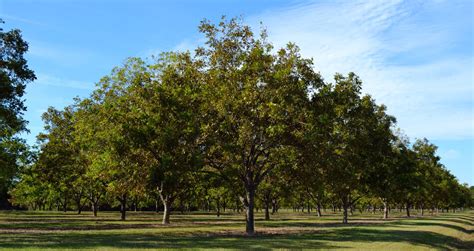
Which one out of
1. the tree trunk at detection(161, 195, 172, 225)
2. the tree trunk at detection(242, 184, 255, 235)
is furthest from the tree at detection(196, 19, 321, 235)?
the tree trunk at detection(161, 195, 172, 225)

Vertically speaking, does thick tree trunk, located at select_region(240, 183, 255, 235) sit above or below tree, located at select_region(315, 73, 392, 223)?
below

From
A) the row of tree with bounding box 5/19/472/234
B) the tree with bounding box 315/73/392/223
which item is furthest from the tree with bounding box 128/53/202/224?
the tree with bounding box 315/73/392/223

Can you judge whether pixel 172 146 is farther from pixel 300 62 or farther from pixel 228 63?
pixel 300 62

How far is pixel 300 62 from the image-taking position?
3538cm

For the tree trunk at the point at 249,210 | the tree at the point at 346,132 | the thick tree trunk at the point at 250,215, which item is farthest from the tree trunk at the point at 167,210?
the tree at the point at 346,132

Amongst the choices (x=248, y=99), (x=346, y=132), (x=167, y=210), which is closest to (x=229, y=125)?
(x=248, y=99)

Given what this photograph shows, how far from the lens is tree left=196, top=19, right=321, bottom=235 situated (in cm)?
3341

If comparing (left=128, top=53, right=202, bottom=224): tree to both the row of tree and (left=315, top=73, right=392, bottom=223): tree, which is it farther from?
(left=315, top=73, right=392, bottom=223): tree

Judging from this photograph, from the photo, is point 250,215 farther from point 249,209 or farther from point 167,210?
point 167,210

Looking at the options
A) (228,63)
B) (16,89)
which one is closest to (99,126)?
(16,89)

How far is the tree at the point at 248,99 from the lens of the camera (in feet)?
110

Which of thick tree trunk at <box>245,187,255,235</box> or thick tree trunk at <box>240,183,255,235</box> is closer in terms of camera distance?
thick tree trunk at <box>245,187,255,235</box>

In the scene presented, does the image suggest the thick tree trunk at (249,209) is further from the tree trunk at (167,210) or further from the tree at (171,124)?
Result: the tree trunk at (167,210)

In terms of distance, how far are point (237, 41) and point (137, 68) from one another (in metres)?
17.0
